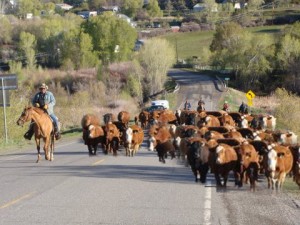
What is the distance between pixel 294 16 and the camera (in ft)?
497

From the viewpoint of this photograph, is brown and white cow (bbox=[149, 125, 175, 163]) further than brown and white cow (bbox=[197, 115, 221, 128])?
No

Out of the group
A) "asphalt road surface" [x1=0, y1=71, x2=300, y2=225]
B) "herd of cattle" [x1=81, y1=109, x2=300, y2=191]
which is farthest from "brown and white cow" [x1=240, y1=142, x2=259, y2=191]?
"asphalt road surface" [x1=0, y1=71, x2=300, y2=225]

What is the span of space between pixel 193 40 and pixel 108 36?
133 ft

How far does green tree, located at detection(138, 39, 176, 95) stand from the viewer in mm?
85106

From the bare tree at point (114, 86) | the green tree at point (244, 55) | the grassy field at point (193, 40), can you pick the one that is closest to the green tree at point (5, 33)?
the grassy field at point (193, 40)

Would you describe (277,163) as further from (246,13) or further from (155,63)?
(246,13)

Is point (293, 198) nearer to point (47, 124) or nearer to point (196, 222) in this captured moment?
point (196, 222)

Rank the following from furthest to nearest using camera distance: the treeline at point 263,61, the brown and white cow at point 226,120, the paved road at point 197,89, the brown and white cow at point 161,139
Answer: the treeline at point 263,61, the paved road at point 197,89, the brown and white cow at point 226,120, the brown and white cow at point 161,139

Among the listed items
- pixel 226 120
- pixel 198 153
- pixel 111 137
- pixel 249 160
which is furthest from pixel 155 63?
pixel 198 153

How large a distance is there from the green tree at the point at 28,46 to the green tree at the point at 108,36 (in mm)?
11132

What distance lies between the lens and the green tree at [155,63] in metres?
85.1

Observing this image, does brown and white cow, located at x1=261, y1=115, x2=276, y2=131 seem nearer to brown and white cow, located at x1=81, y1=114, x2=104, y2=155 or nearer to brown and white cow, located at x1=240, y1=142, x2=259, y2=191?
brown and white cow, located at x1=81, y1=114, x2=104, y2=155

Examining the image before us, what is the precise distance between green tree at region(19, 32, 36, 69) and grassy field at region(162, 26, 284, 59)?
28.1 m

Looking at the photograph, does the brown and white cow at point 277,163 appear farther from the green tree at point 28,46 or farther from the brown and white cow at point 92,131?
the green tree at point 28,46
